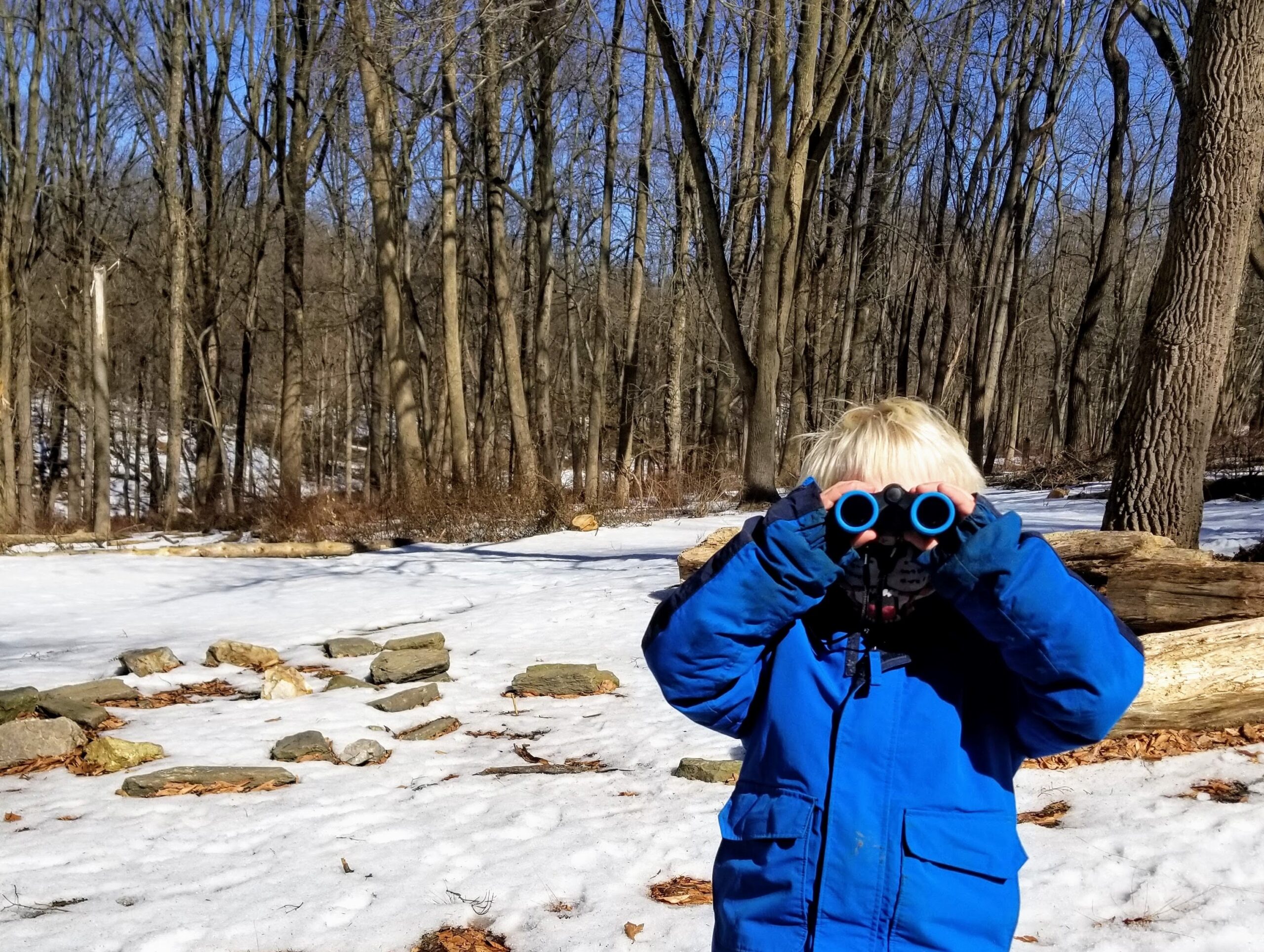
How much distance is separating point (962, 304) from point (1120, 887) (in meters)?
34.6

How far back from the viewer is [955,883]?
1.51m

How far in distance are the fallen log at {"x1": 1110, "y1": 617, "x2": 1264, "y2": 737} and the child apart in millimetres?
2962

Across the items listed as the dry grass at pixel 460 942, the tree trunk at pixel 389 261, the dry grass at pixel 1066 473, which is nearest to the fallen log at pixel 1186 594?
the dry grass at pixel 460 942

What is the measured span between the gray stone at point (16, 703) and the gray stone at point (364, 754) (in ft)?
6.57

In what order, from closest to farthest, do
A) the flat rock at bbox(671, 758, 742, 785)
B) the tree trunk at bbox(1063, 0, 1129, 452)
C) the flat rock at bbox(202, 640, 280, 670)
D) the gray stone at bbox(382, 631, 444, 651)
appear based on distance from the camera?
the flat rock at bbox(671, 758, 742, 785) < the flat rock at bbox(202, 640, 280, 670) < the gray stone at bbox(382, 631, 444, 651) < the tree trunk at bbox(1063, 0, 1129, 452)

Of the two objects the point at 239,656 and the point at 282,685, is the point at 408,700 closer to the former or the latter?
the point at 282,685

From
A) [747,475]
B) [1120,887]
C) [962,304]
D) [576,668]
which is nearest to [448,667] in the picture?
[576,668]

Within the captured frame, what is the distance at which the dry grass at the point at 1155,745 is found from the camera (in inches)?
161

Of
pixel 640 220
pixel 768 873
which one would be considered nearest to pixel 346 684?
pixel 768 873

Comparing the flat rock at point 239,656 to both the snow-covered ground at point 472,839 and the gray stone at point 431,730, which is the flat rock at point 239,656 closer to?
the snow-covered ground at point 472,839

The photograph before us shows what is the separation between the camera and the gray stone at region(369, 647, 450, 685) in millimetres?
6531

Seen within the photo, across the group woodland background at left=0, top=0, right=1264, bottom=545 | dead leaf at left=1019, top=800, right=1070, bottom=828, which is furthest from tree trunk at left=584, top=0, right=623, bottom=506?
dead leaf at left=1019, top=800, right=1070, bottom=828

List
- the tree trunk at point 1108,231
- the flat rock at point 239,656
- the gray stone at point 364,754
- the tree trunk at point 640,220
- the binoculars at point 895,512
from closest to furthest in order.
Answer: the binoculars at point 895,512, the gray stone at point 364,754, the flat rock at point 239,656, the tree trunk at point 1108,231, the tree trunk at point 640,220

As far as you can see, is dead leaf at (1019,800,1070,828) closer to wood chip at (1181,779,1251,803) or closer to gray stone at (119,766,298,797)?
wood chip at (1181,779,1251,803)
